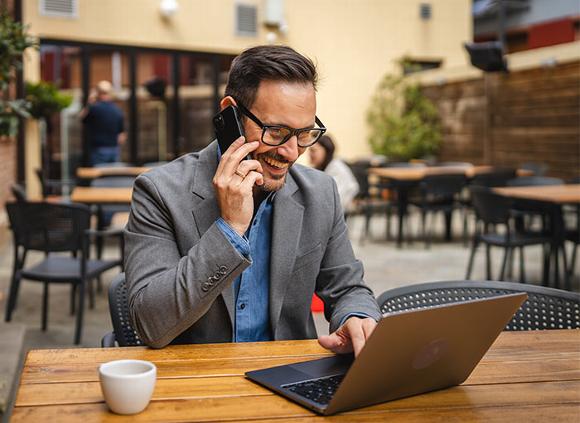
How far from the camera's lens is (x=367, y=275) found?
7047 mm

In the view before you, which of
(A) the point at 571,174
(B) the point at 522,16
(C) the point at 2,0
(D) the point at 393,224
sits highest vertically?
(B) the point at 522,16

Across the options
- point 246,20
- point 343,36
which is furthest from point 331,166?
point 343,36

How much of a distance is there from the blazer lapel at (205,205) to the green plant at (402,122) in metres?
11.5

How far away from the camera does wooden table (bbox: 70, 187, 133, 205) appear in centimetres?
554

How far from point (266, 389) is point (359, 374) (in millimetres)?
235

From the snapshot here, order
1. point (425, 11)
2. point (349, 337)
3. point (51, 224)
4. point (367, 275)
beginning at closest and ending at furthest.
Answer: point (349, 337), point (51, 224), point (367, 275), point (425, 11)

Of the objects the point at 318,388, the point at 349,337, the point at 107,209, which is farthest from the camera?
the point at 107,209

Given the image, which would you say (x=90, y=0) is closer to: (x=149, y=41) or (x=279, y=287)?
(x=149, y=41)

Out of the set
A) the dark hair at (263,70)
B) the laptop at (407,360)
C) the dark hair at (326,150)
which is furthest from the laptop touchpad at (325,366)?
the dark hair at (326,150)

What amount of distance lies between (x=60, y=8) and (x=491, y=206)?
25.3ft

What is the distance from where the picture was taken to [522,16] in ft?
66.5

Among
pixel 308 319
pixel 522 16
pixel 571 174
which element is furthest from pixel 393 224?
pixel 522 16

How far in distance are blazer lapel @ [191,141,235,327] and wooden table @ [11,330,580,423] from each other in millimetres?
165

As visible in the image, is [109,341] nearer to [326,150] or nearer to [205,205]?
[205,205]
